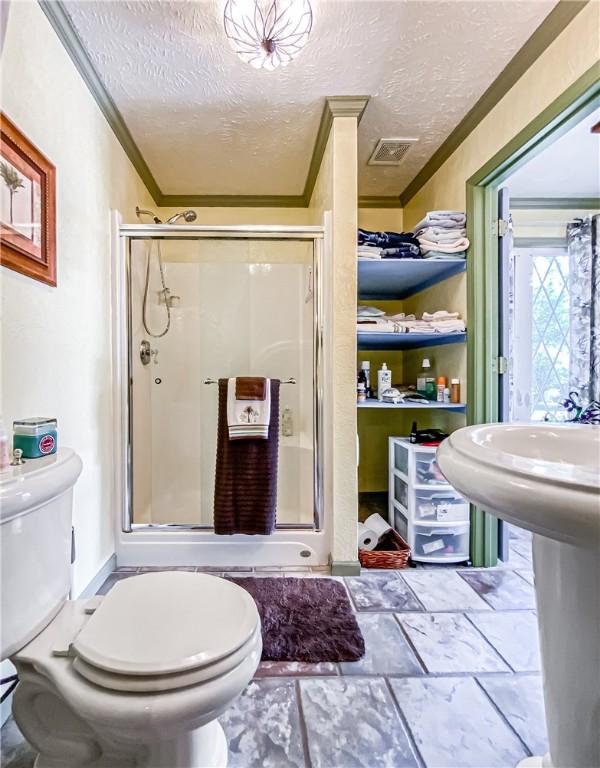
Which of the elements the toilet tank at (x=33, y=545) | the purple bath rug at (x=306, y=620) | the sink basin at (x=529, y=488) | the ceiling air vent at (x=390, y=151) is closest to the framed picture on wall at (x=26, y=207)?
the toilet tank at (x=33, y=545)

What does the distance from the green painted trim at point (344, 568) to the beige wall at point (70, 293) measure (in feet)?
3.65

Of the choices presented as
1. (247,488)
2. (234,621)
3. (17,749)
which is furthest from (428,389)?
(17,749)

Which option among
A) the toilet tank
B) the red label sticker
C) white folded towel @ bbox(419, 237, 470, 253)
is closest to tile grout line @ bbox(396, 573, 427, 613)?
the toilet tank

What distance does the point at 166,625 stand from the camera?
846 mm

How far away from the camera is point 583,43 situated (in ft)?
4.12

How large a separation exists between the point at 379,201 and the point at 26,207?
2.31 m

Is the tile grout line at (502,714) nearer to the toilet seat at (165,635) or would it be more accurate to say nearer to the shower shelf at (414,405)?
the toilet seat at (165,635)

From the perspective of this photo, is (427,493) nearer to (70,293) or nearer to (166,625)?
(166,625)

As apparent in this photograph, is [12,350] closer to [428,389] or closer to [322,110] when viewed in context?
[322,110]

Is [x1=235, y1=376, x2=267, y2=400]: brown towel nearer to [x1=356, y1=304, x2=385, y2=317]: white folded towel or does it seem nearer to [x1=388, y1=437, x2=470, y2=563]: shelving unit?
[x1=356, y1=304, x2=385, y2=317]: white folded towel

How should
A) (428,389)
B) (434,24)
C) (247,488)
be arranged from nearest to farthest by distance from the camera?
(434,24), (247,488), (428,389)

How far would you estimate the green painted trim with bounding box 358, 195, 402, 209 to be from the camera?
2.73 meters

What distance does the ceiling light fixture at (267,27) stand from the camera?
48.6 inches

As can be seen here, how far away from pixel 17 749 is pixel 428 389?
219 cm
